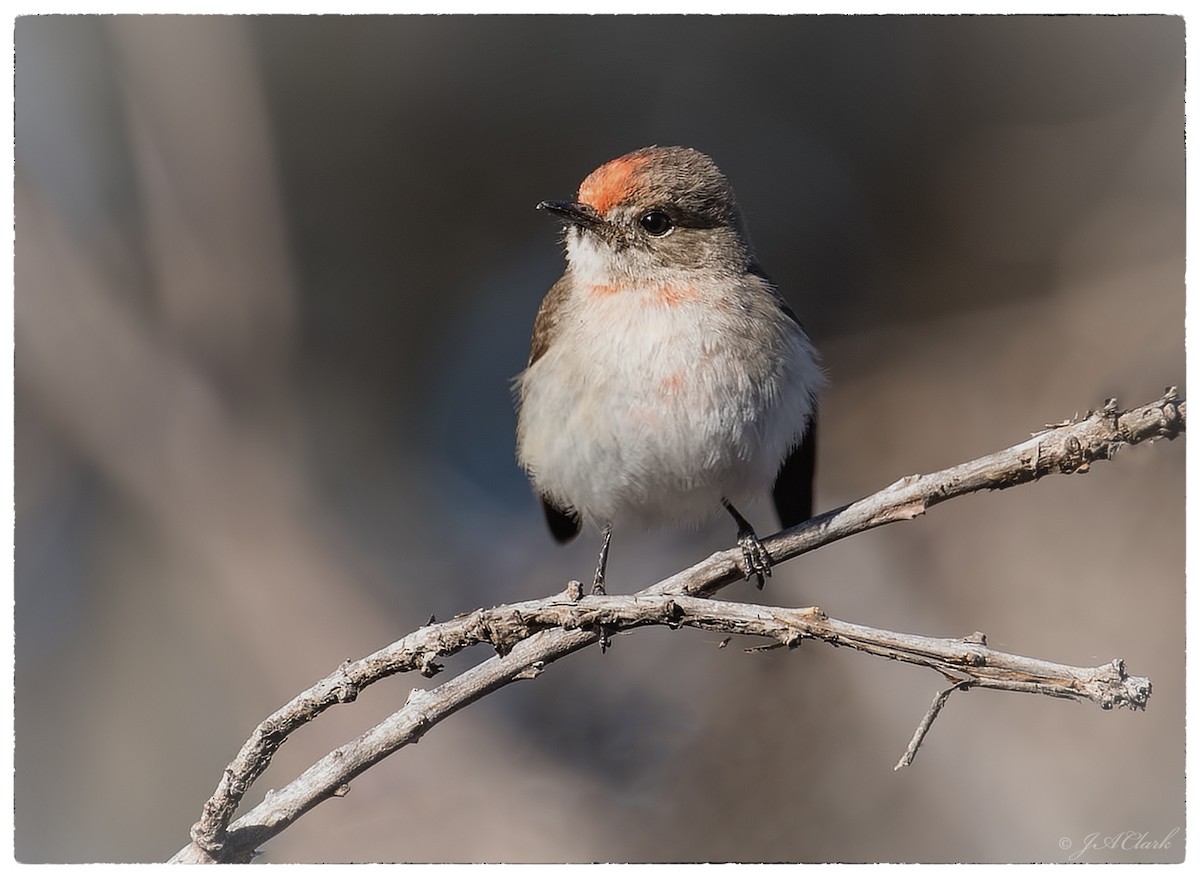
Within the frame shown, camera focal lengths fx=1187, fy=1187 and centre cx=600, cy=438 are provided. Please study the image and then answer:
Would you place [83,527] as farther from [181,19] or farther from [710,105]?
[710,105]

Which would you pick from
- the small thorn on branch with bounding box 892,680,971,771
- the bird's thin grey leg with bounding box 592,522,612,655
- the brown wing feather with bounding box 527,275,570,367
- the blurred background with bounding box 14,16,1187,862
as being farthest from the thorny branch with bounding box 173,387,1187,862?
the brown wing feather with bounding box 527,275,570,367

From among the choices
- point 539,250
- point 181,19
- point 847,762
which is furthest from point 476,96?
point 847,762

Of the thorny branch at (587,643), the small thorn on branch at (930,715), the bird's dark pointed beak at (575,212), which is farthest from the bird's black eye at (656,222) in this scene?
the small thorn on branch at (930,715)

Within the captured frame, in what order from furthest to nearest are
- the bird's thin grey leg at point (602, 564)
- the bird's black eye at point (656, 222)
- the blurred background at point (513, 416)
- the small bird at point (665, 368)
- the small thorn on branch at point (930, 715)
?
the bird's thin grey leg at point (602, 564) → the bird's black eye at point (656, 222) → the small bird at point (665, 368) → the blurred background at point (513, 416) → the small thorn on branch at point (930, 715)

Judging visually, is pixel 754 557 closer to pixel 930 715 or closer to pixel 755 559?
pixel 755 559

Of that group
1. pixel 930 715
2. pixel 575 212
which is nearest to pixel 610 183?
pixel 575 212

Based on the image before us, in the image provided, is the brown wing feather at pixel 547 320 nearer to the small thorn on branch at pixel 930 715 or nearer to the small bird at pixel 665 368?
the small bird at pixel 665 368

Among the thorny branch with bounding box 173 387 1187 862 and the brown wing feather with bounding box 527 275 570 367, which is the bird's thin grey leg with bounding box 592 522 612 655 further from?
the thorny branch with bounding box 173 387 1187 862
